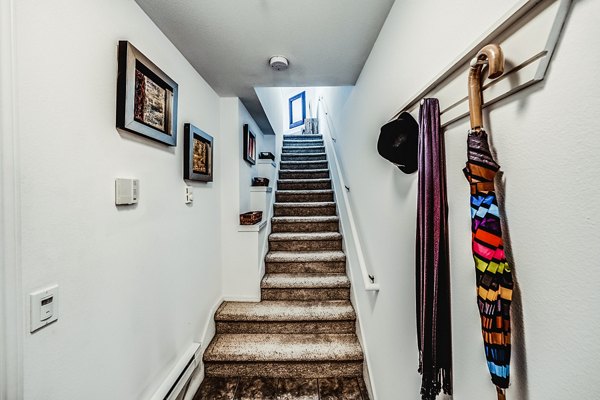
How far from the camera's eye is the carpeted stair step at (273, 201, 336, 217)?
3.13 meters

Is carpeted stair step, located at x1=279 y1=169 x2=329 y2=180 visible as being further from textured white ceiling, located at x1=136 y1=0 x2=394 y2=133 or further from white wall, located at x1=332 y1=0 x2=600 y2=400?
→ white wall, located at x1=332 y1=0 x2=600 y2=400

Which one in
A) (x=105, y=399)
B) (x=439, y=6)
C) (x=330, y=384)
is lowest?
(x=330, y=384)

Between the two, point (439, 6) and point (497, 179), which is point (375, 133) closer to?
point (439, 6)

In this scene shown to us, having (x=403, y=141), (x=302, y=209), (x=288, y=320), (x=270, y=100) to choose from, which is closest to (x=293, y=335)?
(x=288, y=320)

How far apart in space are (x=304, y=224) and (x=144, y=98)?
2.12m

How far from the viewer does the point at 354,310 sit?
204 cm

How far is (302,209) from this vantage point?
3.18m

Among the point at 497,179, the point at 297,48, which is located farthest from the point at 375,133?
the point at 497,179

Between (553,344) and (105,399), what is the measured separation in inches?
53.6

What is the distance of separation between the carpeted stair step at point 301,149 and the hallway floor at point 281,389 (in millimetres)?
3453

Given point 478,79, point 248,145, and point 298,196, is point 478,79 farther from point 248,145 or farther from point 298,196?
point 298,196

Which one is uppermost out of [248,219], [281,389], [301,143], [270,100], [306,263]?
[270,100]

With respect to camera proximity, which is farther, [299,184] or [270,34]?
[299,184]

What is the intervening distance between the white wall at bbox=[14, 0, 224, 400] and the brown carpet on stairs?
52 cm
